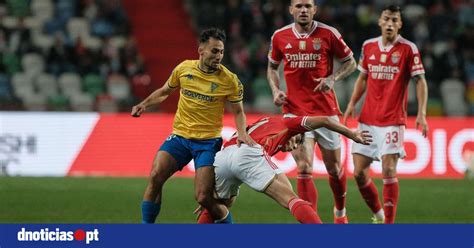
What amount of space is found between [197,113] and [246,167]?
1173 millimetres

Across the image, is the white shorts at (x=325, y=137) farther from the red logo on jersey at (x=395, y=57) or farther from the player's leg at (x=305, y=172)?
the red logo on jersey at (x=395, y=57)

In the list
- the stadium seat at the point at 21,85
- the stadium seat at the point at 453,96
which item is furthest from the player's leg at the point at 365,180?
the stadium seat at the point at 21,85

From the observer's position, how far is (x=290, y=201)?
8336 mm

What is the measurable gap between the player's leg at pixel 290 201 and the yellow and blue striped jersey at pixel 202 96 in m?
1.24

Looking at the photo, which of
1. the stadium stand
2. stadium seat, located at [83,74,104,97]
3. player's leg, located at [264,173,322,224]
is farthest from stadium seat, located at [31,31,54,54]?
player's leg, located at [264,173,322,224]

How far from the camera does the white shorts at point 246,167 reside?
27.8 feet

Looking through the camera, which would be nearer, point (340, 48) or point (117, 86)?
point (340, 48)

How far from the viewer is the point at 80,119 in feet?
58.1

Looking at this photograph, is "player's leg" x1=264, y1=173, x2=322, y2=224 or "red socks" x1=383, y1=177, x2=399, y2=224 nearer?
"player's leg" x1=264, y1=173, x2=322, y2=224

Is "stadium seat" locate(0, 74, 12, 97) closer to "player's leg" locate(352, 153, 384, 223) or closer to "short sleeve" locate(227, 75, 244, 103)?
"player's leg" locate(352, 153, 384, 223)

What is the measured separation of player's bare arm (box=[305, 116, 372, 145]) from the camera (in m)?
8.45

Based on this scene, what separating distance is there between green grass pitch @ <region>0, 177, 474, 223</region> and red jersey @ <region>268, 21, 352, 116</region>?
1.59 m

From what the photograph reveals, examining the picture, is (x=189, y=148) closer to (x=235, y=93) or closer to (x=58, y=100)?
(x=235, y=93)

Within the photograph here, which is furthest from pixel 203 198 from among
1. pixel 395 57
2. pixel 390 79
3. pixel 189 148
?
pixel 395 57
